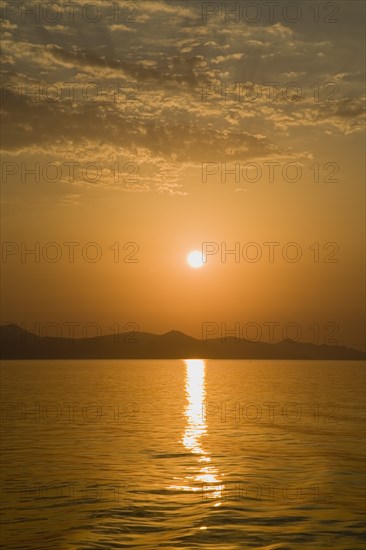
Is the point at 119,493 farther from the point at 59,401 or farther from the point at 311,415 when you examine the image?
the point at 59,401

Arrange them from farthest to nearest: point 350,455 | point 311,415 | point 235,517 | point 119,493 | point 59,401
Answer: point 59,401
point 311,415
point 350,455
point 119,493
point 235,517

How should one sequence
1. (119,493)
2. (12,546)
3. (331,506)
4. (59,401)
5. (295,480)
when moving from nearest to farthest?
(12,546) < (331,506) < (119,493) < (295,480) < (59,401)

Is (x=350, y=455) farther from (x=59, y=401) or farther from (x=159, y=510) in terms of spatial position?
(x=59, y=401)

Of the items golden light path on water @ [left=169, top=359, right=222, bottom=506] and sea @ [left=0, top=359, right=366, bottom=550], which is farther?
golden light path on water @ [left=169, top=359, right=222, bottom=506]

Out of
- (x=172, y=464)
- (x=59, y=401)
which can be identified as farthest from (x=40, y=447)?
(x=59, y=401)

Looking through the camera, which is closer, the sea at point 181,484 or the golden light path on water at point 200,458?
the sea at point 181,484

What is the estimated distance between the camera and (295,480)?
113 ft

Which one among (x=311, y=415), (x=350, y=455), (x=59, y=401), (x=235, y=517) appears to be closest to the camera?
(x=235, y=517)

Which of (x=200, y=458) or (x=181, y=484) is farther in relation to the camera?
(x=200, y=458)

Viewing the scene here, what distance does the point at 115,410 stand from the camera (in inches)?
3068

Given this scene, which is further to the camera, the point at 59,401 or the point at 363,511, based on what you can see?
the point at 59,401

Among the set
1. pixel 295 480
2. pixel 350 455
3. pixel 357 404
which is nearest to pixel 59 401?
pixel 357 404

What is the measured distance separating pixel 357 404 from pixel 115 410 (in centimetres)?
3534

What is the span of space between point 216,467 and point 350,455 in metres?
11.1
